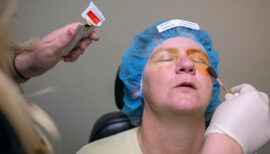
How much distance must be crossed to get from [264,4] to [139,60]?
4.30ft

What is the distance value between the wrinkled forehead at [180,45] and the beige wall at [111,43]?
54cm

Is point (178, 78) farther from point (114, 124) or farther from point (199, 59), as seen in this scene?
point (114, 124)

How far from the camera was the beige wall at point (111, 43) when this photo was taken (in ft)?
5.41

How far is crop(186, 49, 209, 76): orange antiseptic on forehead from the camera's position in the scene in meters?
1.18

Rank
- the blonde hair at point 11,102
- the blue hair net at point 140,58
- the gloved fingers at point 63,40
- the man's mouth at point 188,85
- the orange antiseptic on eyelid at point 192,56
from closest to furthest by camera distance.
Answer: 1. the blonde hair at point 11,102
2. the gloved fingers at point 63,40
3. the man's mouth at point 188,85
4. the orange antiseptic on eyelid at point 192,56
5. the blue hair net at point 140,58

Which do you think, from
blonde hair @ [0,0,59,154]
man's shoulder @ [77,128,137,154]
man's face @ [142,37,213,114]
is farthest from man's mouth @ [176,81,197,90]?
blonde hair @ [0,0,59,154]

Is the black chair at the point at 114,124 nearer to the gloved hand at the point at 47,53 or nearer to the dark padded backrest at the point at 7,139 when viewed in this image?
the gloved hand at the point at 47,53

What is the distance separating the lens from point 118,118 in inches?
56.5

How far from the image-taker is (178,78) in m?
1.08

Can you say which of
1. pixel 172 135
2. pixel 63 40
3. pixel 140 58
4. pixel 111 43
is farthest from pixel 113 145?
pixel 111 43

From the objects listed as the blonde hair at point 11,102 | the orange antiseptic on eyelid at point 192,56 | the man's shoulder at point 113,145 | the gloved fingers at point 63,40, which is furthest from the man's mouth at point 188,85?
the blonde hair at point 11,102

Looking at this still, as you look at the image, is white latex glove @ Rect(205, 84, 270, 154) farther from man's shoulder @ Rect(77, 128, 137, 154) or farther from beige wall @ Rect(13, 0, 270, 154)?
beige wall @ Rect(13, 0, 270, 154)

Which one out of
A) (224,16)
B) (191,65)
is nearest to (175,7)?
(224,16)

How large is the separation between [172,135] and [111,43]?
91cm
